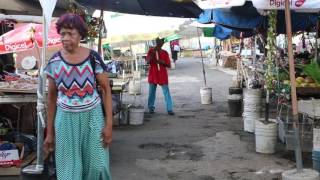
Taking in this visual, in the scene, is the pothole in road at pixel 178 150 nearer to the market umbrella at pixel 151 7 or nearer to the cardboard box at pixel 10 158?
the cardboard box at pixel 10 158

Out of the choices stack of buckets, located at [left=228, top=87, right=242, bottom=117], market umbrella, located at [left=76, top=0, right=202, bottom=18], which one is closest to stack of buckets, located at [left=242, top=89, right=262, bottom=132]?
stack of buckets, located at [left=228, top=87, right=242, bottom=117]

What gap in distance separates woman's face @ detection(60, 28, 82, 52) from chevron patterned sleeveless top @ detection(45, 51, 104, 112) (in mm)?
119

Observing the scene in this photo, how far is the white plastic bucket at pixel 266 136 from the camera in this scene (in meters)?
7.64

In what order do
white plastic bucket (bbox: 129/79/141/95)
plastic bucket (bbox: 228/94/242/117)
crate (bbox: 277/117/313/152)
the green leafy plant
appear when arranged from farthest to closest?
white plastic bucket (bbox: 129/79/141/95) < plastic bucket (bbox: 228/94/242/117) < the green leafy plant < crate (bbox: 277/117/313/152)

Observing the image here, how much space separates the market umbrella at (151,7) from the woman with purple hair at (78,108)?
525 centimetres

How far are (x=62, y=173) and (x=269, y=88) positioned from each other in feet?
16.0

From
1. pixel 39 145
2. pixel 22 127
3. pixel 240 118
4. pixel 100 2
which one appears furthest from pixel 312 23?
pixel 39 145

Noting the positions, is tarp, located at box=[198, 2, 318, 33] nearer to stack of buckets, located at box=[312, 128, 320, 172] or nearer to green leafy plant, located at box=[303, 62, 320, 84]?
green leafy plant, located at box=[303, 62, 320, 84]

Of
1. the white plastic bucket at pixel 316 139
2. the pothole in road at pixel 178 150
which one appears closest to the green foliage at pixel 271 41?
the pothole in road at pixel 178 150

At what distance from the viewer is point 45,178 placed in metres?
5.27

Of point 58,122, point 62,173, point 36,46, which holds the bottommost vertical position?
point 62,173

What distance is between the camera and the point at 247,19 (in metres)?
11.0

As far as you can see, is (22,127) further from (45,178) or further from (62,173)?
(62,173)

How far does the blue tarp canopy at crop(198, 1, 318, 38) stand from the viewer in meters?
11.0
